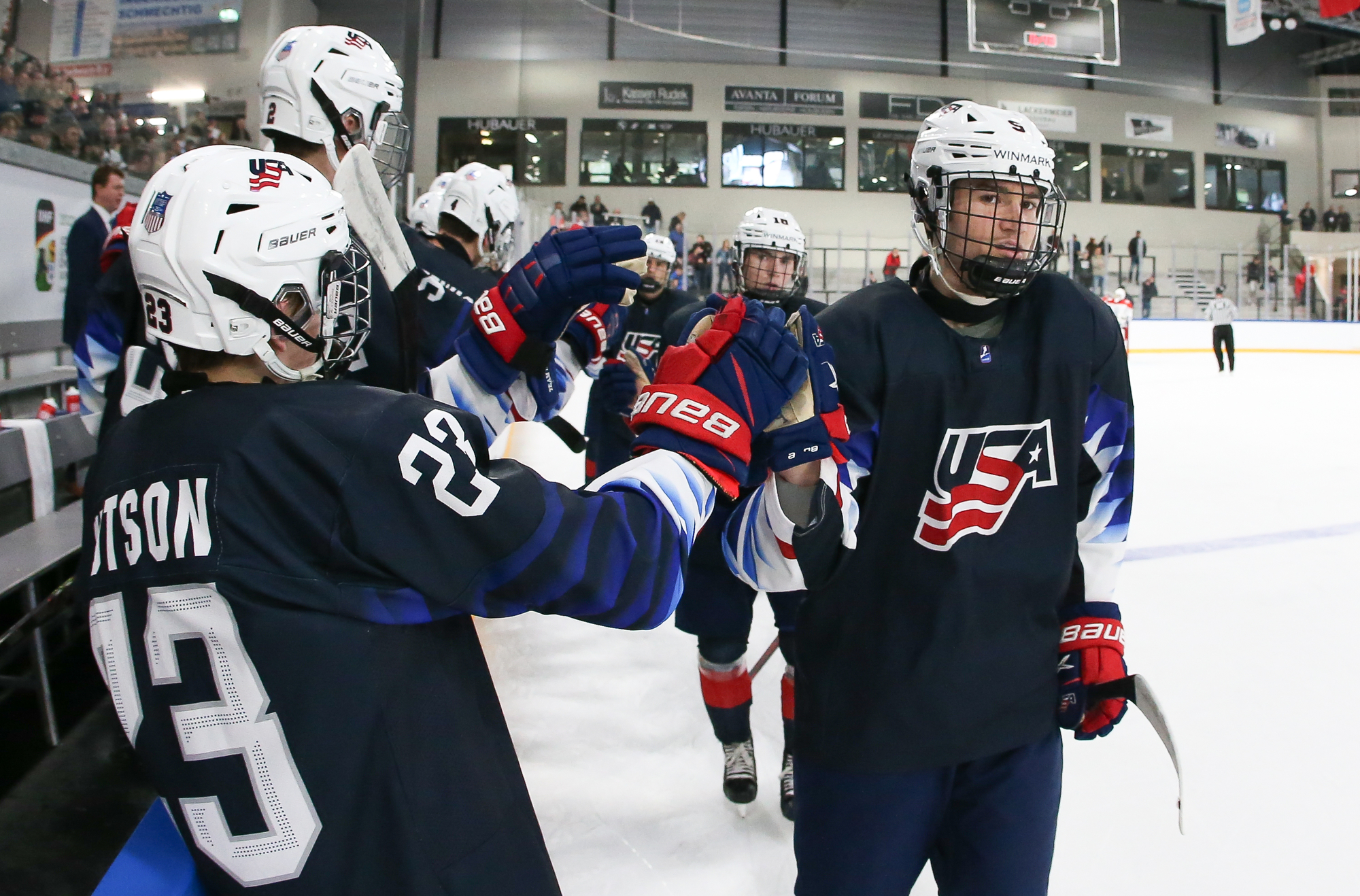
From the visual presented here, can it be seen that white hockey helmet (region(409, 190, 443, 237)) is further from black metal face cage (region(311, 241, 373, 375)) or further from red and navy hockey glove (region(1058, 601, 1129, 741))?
red and navy hockey glove (region(1058, 601, 1129, 741))

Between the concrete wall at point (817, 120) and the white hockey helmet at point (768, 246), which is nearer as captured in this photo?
the white hockey helmet at point (768, 246)

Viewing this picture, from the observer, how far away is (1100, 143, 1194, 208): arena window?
806 inches

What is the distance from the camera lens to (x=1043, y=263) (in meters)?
1.30

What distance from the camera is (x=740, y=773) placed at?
235cm

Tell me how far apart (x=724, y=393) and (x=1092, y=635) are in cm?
76

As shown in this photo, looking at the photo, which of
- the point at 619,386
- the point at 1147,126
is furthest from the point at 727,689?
the point at 1147,126

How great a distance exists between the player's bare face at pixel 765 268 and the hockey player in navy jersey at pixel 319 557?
1.91 metres

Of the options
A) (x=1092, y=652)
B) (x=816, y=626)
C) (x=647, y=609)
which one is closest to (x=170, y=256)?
(x=647, y=609)

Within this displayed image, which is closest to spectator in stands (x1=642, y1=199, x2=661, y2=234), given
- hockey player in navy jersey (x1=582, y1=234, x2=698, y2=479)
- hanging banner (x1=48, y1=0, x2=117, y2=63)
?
hanging banner (x1=48, y1=0, x2=117, y2=63)

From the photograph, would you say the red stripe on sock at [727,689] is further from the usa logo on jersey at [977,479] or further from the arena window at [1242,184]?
the arena window at [1242,184]

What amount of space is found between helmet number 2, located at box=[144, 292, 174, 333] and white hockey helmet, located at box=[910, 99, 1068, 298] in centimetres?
95

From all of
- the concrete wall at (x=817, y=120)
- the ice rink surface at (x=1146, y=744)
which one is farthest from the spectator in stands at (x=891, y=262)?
the ice rink surface at (x=1146, y=744)

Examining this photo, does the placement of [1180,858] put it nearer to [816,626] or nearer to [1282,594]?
[816,626]

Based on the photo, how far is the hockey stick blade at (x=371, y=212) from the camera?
4.55 feet
